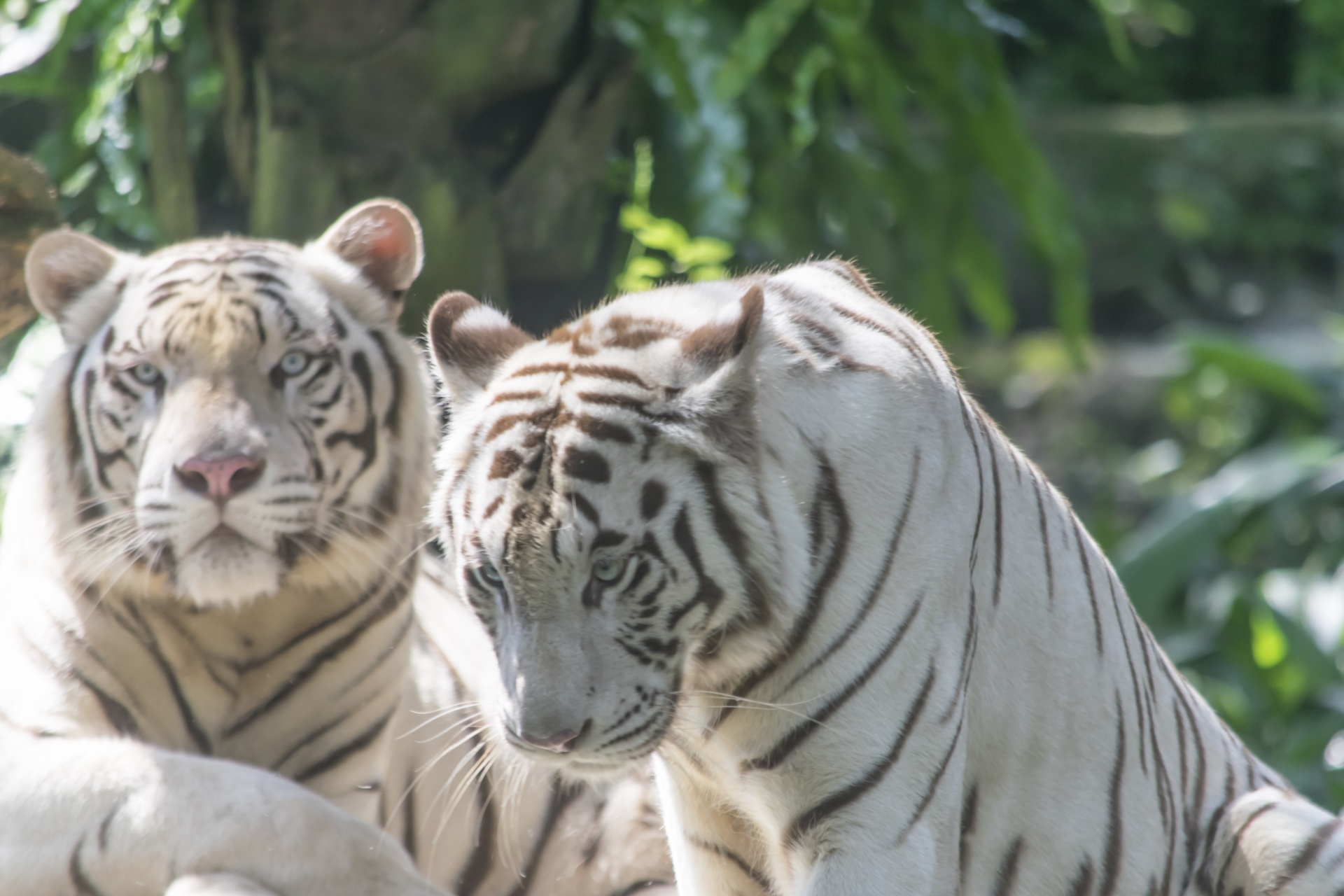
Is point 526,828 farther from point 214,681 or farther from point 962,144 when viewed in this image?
point 962,144

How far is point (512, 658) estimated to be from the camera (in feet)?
5.99

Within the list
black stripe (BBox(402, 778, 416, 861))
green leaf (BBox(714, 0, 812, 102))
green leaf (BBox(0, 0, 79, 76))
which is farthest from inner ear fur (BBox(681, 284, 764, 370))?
green leaf (BBox(0, 0, 79, 76))

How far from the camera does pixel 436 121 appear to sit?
386cm

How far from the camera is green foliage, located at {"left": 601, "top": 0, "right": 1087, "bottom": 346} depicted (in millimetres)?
3998

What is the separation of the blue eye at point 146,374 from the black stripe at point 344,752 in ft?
2.39

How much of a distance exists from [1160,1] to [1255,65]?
278cm

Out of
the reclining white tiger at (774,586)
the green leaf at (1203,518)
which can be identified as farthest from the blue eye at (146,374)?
the green leaf at (1203,518)

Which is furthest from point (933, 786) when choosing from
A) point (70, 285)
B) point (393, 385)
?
point (70, 285)

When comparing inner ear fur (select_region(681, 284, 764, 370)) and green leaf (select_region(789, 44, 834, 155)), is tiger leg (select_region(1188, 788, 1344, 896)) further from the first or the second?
green leaf (select_region(789, 44, 834, 155))

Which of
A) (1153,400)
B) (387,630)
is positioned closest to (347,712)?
(387,630)

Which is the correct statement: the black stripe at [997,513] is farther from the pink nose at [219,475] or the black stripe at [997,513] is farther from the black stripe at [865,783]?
the pink nose at [219,475]

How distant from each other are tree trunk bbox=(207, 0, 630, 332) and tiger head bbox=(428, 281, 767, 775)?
2.03m

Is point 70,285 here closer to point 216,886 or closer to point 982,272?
point 216,886

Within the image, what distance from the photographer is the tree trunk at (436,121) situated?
373cm
